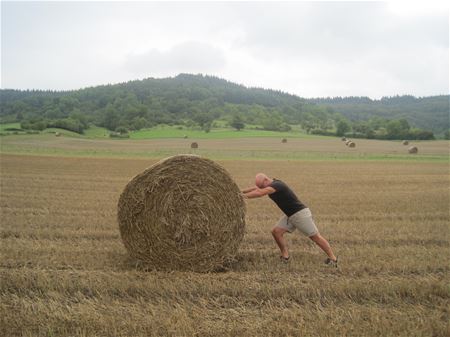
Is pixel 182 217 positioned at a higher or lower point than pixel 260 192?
lower

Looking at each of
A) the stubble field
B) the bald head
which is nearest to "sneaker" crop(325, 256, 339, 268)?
the stubble field

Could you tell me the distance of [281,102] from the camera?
13250 centimetres

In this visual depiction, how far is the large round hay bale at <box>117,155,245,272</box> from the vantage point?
6109 millimetres

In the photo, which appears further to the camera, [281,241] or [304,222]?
[281,241]

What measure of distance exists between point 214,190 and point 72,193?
24.5 ft

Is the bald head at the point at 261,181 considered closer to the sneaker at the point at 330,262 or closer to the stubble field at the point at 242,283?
the stubble field at the point at 242,283

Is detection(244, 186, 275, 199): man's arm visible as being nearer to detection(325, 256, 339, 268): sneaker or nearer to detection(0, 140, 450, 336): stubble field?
detection(0, 140, 450, 336): stubble field

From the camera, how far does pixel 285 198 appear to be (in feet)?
20.4

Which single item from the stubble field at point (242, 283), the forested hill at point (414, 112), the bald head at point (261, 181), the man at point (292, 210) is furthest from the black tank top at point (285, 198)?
the forested hill at point (414, 112)

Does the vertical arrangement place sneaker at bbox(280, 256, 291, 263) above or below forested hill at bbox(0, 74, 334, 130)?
below

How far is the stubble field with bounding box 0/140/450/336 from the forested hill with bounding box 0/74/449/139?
6495cm

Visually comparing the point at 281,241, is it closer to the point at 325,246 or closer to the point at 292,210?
the point at 292,210

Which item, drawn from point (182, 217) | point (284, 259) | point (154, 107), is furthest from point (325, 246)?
point (154, 107)

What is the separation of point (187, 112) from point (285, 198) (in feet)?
321
